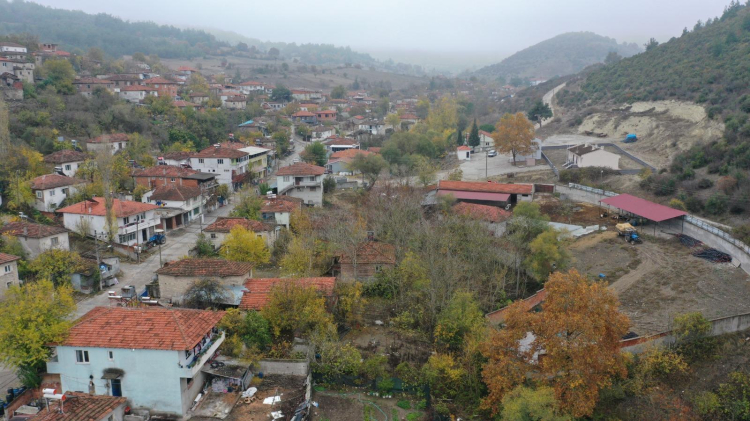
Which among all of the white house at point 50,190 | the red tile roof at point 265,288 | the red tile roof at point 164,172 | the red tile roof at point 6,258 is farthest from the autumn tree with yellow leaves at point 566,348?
the red tile roof at point 164,172

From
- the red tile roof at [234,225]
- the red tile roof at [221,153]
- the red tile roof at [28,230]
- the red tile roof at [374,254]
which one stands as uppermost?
the red tile roof at [221,153]

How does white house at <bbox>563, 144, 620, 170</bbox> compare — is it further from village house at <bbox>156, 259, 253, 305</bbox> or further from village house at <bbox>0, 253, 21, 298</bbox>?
village house at <bbox>0, 253, 21, 298</bbox>

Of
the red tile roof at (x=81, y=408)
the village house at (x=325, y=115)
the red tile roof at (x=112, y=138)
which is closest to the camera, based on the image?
the red tile roof at (x=81, y=408)

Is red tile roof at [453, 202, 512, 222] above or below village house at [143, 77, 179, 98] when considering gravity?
below

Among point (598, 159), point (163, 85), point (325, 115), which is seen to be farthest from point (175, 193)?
point (325, 115)

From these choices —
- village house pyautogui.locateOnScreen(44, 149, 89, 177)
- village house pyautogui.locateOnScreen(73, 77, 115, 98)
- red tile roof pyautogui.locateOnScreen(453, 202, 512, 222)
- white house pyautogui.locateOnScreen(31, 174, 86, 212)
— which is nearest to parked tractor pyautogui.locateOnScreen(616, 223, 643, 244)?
red tile roof pyautogui.locateOnScreen(453, 202, 512, 222)

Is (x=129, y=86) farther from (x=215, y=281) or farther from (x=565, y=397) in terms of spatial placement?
(x=565, y=397)

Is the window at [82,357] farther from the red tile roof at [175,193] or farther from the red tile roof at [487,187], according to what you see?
the red tile roof at [487,187]
